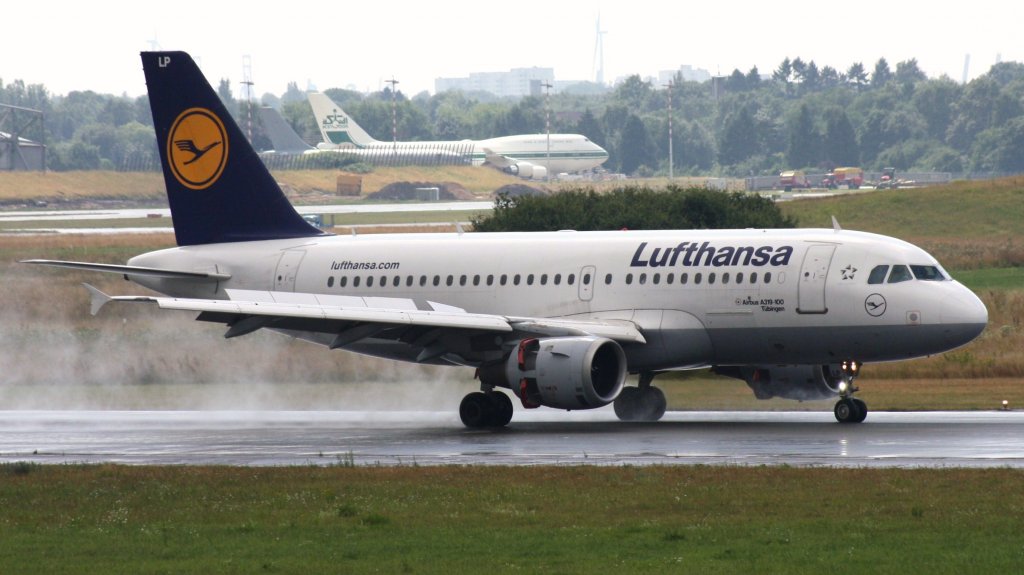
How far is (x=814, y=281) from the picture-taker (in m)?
33.2

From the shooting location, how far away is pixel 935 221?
303 feet

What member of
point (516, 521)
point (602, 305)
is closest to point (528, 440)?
point (602, 305)

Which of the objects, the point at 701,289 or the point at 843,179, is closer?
the point at 701,289

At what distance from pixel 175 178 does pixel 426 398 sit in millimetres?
8469

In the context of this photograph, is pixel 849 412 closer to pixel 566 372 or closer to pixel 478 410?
pixel 566 372

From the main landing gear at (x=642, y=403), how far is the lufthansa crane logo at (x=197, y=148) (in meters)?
12.1

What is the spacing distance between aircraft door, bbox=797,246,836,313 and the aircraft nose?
2.37m

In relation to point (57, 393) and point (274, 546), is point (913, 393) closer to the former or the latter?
point (57, 393)

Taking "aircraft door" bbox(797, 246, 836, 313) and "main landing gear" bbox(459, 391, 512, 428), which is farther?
"main landing gear" bbox(459, 391, 512, 428)

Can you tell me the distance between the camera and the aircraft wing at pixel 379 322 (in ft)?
109

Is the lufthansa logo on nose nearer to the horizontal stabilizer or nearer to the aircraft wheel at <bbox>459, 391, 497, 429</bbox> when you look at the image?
the aircraft wheel at <bbox>459, 391, 497, 429</bbox>

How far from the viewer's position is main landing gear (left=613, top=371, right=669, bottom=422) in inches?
1422

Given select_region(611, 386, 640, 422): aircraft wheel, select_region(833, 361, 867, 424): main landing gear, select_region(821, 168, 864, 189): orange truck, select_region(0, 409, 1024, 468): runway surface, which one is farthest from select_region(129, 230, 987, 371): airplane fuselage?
select_region(821, 168, 864, 189): orange truck

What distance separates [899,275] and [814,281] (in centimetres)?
168
